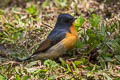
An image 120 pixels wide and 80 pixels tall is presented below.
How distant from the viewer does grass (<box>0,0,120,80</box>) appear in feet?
17.2

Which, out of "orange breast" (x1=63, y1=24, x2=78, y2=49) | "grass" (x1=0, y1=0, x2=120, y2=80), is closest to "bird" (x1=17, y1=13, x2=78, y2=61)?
"orange breast" (x1=63, y1=24, x2=78, y2=49)

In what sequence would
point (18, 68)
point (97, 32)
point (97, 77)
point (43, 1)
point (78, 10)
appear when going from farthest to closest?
point (43, 1)
point (78, 10)
point (97, 32)
point (18, 68)
point (97, 77)

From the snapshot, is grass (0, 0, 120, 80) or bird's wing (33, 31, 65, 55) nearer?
grass (0, 0, 120, 80)

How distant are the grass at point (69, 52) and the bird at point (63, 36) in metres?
0.24

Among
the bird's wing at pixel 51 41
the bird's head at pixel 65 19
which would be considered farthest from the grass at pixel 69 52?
the bird's head at pixel 65 19

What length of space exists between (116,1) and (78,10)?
0.88 meters

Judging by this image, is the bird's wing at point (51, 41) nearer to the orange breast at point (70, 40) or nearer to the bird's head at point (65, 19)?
the orange breast at point (70, 40)

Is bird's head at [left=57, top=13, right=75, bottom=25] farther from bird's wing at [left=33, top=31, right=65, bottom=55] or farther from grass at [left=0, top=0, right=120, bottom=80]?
grass at [left=0, top=0, right=120, bottom=80]

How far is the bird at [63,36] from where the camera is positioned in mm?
5574

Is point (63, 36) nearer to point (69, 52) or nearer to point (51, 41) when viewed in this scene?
point (51, 41)

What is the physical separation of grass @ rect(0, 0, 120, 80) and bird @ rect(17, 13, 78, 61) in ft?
0.79

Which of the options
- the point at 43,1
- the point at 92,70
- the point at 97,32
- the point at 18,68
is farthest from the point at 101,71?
the point at 43,1

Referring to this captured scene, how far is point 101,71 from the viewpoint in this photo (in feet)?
17.1

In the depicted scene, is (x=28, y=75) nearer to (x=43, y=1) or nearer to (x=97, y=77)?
(x=97, y=77)
